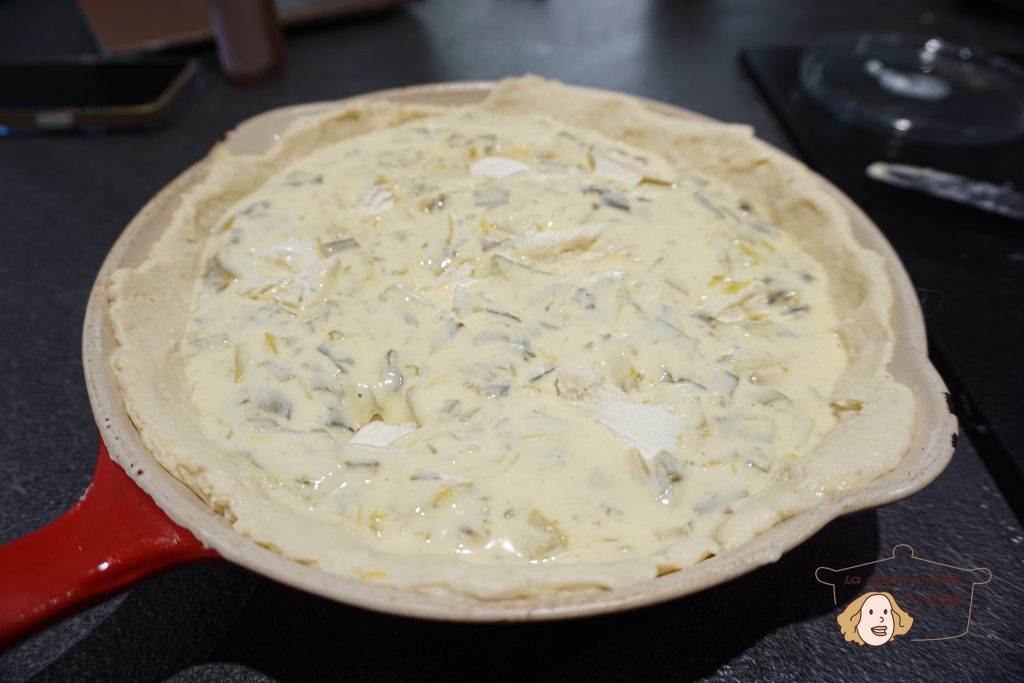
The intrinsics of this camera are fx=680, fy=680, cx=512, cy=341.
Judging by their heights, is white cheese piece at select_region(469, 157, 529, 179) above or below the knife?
above

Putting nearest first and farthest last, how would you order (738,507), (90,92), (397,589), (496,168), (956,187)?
(397,589) < (738,507) < (496,168) < (956,187) < (90,92)

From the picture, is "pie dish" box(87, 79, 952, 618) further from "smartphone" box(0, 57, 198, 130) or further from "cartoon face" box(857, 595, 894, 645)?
"smartphone" box(0, 57, 198, 130)

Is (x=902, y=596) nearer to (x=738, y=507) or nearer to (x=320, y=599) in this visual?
(x=738, y=507)

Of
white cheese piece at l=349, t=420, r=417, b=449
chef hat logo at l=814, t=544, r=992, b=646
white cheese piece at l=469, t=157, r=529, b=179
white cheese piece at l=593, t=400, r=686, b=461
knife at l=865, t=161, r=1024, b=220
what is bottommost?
chef hat logo at l=814, t=544, r=992, b=646

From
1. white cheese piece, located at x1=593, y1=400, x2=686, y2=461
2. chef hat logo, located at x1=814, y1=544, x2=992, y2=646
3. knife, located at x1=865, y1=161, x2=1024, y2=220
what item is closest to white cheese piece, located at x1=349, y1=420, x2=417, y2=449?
white cheese piece, located at x1=593, y1=400, x2=686, y2=461

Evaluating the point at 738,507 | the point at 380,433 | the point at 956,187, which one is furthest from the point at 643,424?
the point at 956,187

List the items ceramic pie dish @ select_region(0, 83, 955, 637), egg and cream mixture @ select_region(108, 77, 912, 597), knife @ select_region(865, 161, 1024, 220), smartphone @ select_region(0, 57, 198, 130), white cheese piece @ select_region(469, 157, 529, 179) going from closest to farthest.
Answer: ceramic pie dish @ select_region(0, 83, 955, 637), egg and cream mixture @ select_region(108, 77, 912, 597), white cheese piece @ select_region(469, 157, 529, 179), knife @ select_region(865, 161, 1024, 220), smartphone @ select_region(0, 57, 198, 130)

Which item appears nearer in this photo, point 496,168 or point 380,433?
point 380,433
